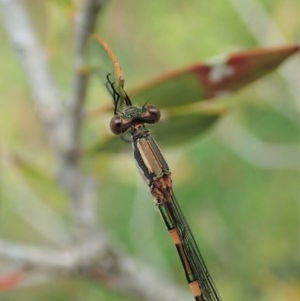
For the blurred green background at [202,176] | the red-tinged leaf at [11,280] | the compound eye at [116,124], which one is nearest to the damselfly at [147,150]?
the compound eye at [116,124]

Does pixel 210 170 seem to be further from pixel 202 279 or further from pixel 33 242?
pixel 202 279

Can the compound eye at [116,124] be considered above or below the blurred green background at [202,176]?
below

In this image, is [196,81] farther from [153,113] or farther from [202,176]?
[202,176]

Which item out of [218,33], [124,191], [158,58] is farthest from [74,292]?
[218,33]

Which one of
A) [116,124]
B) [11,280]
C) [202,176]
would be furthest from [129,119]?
[202,176]

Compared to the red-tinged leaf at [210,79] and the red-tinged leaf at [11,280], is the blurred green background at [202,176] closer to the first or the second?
the red-tinged leaf at [11,280]

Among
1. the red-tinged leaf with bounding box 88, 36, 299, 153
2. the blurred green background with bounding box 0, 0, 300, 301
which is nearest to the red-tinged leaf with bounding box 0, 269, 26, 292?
the red-tinged leaf with bounding box 88, 36, 299, 153
